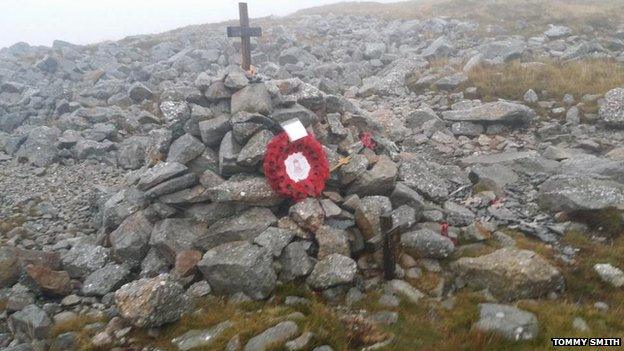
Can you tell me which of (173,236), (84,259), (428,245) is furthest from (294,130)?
(84,259)

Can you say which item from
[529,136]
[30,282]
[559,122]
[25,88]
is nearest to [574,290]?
[529,136]

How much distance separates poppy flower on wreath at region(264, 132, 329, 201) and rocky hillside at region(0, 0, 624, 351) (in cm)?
33

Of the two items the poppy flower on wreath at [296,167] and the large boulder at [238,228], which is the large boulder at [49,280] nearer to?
the large boulder at [238,228]

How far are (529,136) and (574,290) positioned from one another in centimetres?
773

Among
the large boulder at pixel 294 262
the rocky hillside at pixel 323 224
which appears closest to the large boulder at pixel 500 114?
the rocky hillside at pixel 323 224

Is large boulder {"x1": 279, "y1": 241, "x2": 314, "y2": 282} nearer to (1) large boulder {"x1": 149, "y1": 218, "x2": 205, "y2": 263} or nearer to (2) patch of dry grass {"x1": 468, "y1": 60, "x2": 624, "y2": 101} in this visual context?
(1) large boulder {"x1": 149, "y1": 218, "x2": 205, "y2": 263}

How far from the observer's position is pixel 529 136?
560 inches

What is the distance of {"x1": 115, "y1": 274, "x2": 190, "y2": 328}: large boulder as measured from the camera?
22.8 ft

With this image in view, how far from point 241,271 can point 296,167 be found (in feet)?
9.12

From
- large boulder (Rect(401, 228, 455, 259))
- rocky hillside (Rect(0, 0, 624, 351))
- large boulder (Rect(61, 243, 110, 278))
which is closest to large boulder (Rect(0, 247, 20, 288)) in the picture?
rocky hillside (Rect(0, 0, 624, 351))

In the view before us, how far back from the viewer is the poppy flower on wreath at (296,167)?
9383 millimetres

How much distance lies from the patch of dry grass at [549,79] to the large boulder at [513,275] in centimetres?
1079

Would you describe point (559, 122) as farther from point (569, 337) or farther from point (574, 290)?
point (569, 337)

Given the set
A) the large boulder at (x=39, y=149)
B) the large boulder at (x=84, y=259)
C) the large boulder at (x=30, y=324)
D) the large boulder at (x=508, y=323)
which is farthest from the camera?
the large boulder at (x=39, y=149)
